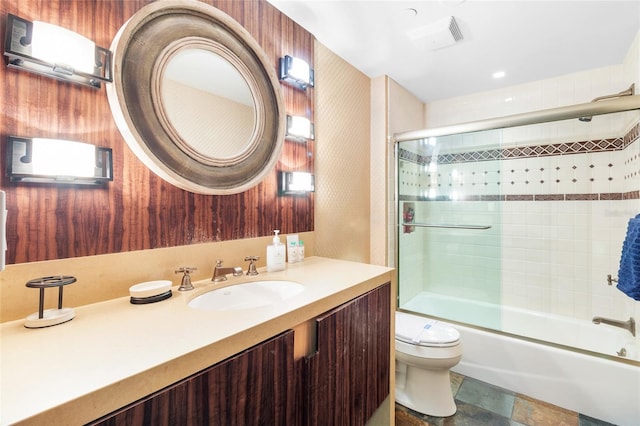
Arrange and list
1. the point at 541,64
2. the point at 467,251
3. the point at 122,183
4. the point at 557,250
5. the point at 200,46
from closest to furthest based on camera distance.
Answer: the point at 122,183 → the point at 200,46 → the point at 541,64 → the point at 557,250 → the point at 467,251

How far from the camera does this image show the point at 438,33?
172cm

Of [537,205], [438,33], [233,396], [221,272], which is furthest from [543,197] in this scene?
[233,396]

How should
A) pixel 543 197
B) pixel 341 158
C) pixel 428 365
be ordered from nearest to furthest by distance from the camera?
pixel 428 365, pixel 341 158, pixel 543 197

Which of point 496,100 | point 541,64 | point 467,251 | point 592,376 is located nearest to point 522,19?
point 541,64

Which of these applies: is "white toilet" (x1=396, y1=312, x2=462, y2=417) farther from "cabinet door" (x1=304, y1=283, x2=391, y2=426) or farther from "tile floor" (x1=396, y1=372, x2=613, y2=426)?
"cabinet door" (x1=304, y1=283, x2=391, y2=426)

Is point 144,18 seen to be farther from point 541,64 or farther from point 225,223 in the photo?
point 541,64

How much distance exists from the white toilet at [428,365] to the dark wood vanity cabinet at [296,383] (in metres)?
0.40

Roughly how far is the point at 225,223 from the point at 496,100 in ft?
8.76

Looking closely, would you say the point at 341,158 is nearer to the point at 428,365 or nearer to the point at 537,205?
the point at 428,365

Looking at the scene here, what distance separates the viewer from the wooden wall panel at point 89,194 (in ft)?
2.61

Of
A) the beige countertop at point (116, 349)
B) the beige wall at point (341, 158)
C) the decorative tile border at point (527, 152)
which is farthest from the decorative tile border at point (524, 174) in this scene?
the beige countertop at point (116, 349)

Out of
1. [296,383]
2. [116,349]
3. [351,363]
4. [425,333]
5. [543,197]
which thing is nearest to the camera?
[116,349]

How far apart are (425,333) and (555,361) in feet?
2.75

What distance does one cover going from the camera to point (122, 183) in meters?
0.98
